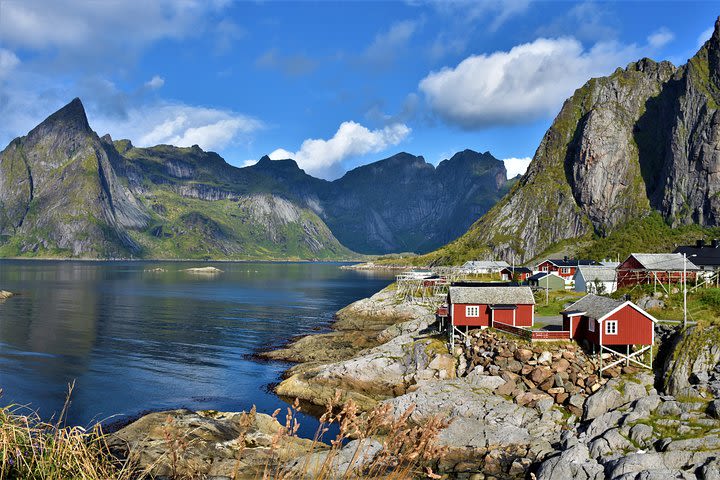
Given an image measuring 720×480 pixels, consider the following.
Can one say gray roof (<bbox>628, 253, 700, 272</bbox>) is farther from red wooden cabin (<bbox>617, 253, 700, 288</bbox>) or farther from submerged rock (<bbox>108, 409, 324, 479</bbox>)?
submerged rock (<bbox>108, 409, 324, 479</bbox>)

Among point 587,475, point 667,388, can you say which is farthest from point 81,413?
point 667,388

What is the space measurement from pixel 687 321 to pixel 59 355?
251 ft

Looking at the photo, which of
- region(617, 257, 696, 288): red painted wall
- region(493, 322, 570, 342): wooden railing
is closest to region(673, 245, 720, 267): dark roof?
region(617, 257, 696, 288): red painted wall

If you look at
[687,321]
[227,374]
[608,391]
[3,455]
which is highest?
[3,455]

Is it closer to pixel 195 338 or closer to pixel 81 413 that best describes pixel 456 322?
pixel 81 413

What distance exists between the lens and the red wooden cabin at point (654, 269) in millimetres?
72694

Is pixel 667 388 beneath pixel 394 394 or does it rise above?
above

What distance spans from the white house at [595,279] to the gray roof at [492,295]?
36.4 meters

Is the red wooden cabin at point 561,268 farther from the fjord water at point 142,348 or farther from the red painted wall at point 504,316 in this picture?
the red painted wall at point 504,316

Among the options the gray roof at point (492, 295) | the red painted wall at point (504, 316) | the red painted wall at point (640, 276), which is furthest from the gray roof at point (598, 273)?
the red painted wall at point (504, 316)

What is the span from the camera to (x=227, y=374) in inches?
2507

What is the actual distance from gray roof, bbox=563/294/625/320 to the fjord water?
2900cm

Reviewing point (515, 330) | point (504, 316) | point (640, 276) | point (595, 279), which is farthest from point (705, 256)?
point (515, 330)

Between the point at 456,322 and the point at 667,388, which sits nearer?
the point at 667,388
